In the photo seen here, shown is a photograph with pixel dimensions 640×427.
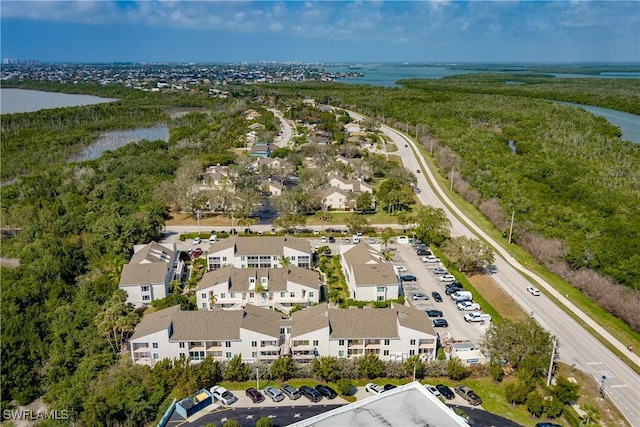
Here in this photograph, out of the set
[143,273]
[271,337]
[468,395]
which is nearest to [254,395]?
[271,337]

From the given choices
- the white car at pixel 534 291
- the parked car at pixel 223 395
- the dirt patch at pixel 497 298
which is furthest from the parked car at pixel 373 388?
the white car at pixel 534 291

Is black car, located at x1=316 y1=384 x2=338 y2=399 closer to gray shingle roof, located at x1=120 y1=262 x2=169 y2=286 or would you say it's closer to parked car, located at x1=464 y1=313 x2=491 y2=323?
parked car, located at x1=464 y1=313 x2=491 y2=323

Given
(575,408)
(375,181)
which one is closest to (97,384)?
(575,408)

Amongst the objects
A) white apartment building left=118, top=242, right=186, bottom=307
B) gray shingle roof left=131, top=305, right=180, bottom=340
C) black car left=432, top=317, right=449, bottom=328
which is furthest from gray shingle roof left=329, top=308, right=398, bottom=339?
white apartment building left=118, top=242, right=186, bottom=307

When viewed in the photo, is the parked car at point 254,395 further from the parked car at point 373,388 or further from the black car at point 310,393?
the parked car at point 373,388

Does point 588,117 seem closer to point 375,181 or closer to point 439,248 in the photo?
point 375,181

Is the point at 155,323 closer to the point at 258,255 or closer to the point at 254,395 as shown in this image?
the point at 254,395
